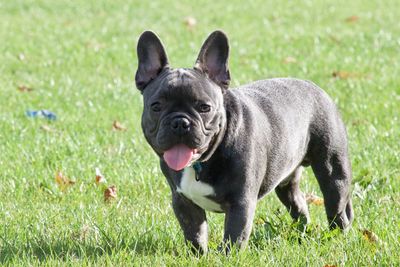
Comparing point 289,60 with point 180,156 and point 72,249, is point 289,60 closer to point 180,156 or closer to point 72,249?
point 72,249

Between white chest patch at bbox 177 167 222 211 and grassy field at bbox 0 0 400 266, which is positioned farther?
grassy field at bbox 0 0 400 266

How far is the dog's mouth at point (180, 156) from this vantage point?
459 centimetres

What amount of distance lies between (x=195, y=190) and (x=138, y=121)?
12.2 ft

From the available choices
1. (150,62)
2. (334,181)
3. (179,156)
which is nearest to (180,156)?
(179,156)

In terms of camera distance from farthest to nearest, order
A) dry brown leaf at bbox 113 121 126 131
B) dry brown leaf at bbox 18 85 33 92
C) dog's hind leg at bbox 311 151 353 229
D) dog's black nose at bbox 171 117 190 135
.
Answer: dry brown leaf at bbox 18 85 33 92 → dry brown leaf at bbox 113 121 126 131 → dog's hind leg at bbox 311 151 353 229 → dog's black nose at bbox 171 117 190 135

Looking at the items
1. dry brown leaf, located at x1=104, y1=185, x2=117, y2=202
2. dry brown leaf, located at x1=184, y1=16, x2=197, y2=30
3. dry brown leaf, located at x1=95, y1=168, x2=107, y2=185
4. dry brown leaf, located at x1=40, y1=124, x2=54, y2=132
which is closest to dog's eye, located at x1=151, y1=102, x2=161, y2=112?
dry brown leaf, located at x1=104, y1=185, x2=117, y2=202

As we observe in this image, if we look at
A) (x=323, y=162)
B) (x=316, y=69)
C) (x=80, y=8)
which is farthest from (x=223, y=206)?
(x=80, y=8)

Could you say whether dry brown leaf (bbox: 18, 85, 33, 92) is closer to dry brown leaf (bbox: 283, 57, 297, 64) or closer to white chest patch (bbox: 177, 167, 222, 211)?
dry brown leaf (bbox: 283, 57, 297, 64)

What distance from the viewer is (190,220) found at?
5.07 metres

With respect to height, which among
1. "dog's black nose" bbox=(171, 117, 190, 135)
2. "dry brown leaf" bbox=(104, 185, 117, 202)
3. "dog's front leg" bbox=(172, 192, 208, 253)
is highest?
"dog's black nose" bbox=(171, 117, 190, 135)

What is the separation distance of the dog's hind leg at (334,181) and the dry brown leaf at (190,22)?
8.49m

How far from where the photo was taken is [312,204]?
6.32 metres

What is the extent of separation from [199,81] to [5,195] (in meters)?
2.16

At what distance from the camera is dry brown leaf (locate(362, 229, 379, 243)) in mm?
5036
